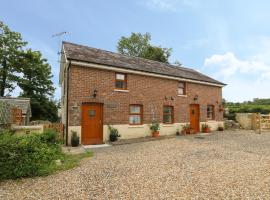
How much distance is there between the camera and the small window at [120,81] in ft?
47.3

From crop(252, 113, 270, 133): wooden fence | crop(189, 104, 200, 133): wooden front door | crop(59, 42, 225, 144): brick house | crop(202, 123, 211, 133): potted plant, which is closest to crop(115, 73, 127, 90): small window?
crop(59, 42, 225, 144): brick house

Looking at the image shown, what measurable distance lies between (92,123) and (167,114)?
690cm

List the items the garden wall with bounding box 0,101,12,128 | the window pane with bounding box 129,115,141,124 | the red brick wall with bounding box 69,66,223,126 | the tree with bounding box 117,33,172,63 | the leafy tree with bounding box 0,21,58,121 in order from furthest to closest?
the tree with bounding box 117,33,172,63 → the leafy tree with bounding box 0,21,58,121 → the window pane with bounding box 129,115,141,124 → the red brick wall with bounding box 69,66,223,126 → the garden wall with bounding box 0,101,12,128

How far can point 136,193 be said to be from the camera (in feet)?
16.0

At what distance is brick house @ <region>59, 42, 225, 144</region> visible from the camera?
12.6 metres

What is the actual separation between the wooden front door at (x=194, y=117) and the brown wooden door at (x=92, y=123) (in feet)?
30.7

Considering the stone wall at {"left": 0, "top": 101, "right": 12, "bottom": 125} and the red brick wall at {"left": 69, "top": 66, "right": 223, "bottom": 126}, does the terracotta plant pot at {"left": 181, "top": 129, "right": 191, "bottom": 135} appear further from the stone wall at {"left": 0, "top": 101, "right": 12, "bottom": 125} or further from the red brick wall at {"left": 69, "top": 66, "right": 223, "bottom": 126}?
the stone wall at {"left": 0, "top": 101, "right": 12, "bottom": 125}

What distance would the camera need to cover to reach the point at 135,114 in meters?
15.1

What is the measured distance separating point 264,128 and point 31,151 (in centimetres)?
2113

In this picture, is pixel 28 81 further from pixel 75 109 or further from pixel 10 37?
pixel 75 109

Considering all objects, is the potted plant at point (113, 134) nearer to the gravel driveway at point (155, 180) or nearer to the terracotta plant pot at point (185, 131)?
the gravel driveway at point (155, 180)

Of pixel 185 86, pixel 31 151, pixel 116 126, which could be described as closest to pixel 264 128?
pixel 185 86

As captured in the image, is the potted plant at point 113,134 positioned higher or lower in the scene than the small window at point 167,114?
lower

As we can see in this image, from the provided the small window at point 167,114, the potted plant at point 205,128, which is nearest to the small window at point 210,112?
the potted plant at point 205,128
